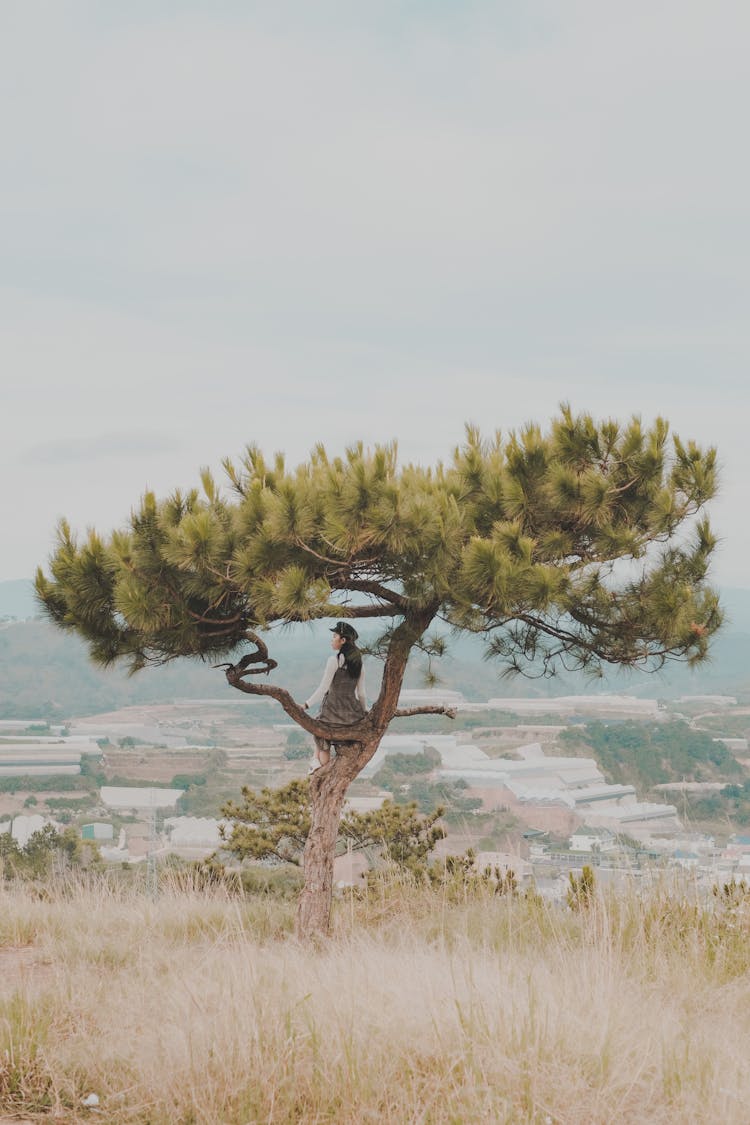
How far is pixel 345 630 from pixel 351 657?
0.19m

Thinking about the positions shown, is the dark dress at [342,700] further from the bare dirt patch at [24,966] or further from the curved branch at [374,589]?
the bare dirt patch at [24,966]

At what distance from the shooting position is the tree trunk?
7.11 metres

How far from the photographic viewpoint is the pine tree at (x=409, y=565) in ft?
18.8

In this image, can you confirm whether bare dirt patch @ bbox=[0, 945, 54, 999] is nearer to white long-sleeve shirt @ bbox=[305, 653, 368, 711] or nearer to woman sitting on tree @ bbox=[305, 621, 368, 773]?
woman sitting on tree @ bbox=[305, 621, 368, 773]

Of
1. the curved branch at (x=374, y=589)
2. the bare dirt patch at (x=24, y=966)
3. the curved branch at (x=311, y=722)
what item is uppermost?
the curved branch at (x=374, y=589)

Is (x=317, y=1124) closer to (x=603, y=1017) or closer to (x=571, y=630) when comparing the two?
(x=603, y=1017)

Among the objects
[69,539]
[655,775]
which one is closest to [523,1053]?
[69,539]

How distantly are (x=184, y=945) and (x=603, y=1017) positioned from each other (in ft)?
11.9

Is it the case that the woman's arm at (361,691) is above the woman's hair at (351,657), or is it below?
below

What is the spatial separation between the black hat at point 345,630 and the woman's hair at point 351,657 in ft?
0.09

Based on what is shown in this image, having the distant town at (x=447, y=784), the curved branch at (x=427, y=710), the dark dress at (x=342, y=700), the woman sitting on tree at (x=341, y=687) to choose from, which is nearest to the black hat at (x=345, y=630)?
the woman sitting on tree at (x=341, y=687)

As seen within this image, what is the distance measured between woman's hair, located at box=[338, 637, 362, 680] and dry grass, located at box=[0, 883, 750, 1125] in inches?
88.6

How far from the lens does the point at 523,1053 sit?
3.60 metres

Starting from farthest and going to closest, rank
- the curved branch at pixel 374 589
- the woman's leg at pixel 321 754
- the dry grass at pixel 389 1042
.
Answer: the woman's leg at pixel 321 754
the curved branch at pixel 374 589
the dry grass at pixel 389 1042
